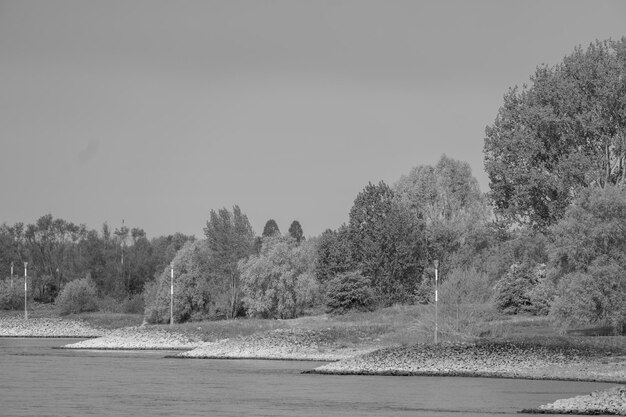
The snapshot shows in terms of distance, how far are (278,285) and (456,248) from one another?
70.5 feet

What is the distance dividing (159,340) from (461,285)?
82.6 feet

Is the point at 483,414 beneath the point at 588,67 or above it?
beneath

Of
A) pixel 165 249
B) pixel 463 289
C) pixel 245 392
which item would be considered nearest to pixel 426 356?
pixel 463 289

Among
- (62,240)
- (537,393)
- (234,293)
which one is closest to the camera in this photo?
(537,393)

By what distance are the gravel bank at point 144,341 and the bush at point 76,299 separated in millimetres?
37122

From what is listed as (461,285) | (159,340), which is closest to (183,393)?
(461,285)

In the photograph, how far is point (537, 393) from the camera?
3969cm

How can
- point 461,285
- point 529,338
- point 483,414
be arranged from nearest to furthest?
point 483,414 < point 529,338 < point 461,285

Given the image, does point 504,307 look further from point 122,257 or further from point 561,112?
point 122,257

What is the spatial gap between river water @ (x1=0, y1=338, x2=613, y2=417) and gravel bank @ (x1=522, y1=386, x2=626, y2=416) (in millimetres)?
1503

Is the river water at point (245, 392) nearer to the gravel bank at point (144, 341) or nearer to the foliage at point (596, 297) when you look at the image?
the foliage at point (596, 297)

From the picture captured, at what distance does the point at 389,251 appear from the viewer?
319 ft

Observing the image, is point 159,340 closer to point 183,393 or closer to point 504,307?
point 504,307

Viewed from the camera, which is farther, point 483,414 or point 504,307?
point 504,307
